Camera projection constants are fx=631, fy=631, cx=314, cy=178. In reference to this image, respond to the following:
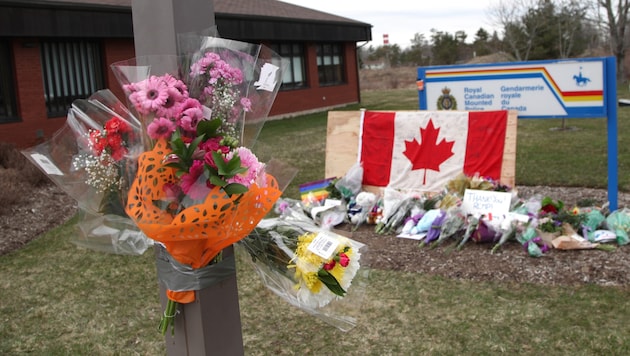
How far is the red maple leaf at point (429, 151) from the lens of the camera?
781cm

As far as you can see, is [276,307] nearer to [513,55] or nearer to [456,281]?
[456,281]

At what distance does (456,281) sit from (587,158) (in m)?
6.97

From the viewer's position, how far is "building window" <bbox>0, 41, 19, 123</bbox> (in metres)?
14.5

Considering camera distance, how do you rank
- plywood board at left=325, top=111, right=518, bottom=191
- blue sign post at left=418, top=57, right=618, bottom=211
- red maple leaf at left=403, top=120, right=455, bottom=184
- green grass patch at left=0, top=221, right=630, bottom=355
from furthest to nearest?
plywood board at left=325, top=111, right=518, bottom=191, red maple leaf at left=403, top=120, right=455, bottom=184, blue sign post at left=418, top=57, right=618, bottom=211, green grass patch at left=0, top=221, right=630, bottom=355

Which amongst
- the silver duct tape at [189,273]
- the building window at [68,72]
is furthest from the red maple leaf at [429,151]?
the building window at [68,72]

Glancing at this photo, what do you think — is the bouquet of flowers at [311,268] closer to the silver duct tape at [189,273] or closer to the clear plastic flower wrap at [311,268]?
the clear plastic flower wrap at [311,268]

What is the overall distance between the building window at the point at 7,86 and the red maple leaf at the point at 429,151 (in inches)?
414

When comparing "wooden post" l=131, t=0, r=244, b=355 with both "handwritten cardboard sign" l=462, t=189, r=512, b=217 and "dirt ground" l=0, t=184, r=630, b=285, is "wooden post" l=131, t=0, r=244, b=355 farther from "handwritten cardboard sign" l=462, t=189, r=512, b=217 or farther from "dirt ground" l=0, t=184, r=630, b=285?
"handwritten cardboard sign" l=462, t=189, r=512, b=217

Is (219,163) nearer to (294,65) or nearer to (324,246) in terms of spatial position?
(324,246)

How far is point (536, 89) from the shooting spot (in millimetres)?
7539

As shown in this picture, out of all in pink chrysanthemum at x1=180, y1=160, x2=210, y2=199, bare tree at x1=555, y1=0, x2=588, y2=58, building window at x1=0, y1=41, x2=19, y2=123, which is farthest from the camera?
bare tree at x1=555, y1=0, x2=588, y2=58

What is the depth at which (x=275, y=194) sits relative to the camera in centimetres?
237

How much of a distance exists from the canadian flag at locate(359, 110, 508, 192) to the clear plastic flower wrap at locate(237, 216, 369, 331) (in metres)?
5.10

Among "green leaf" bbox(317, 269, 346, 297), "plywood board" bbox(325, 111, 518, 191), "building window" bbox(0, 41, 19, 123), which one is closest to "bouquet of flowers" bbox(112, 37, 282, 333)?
"green leaf" bbox(317, 269, 346, 297)
